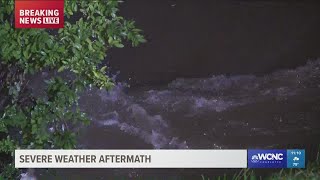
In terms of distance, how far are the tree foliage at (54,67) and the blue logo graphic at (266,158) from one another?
3.27 ft

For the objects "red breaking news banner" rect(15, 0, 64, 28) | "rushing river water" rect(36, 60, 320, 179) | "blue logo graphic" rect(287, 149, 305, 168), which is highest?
"red breaking news banner" rect(15, 0, 64, 28)

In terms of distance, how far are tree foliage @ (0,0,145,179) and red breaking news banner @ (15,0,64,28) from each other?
40mm

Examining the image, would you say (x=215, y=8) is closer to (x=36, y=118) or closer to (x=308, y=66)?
(x=308, y=66)

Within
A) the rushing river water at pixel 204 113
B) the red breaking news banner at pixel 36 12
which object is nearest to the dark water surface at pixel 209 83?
the rushing river water at pixel 204 113

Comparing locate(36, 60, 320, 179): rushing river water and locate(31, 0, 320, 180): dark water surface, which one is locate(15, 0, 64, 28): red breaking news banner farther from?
locate(36, 60, 320, 179): rushing river water

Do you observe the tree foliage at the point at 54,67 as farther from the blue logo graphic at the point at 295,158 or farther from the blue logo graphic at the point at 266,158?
the blue logo graphic at the point at 295,158

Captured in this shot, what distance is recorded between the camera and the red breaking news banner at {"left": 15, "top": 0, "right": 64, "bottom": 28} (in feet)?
10.2

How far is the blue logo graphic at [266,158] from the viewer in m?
3.30

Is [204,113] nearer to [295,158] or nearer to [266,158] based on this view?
[266,158]

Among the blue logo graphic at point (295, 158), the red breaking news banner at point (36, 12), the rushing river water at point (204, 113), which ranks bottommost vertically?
the blue logo graphic at point (295, 158)

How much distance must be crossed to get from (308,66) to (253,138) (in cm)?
57

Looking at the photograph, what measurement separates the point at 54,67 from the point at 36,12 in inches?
13.6

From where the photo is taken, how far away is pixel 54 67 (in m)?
3.21

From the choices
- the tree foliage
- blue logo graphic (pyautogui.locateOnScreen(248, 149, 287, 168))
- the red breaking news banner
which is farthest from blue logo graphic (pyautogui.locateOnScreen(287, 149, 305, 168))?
the red breaking news banner
